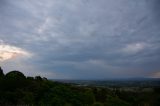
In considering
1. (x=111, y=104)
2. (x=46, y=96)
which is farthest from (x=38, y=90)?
(x=111, y=104)

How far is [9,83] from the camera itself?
128 feet

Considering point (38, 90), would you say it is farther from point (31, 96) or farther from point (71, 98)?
point (71, 98)

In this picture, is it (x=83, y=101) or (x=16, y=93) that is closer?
(x=83, y=101)

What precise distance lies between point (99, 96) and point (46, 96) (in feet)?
50.3

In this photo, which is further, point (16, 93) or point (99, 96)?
point (99, 96)

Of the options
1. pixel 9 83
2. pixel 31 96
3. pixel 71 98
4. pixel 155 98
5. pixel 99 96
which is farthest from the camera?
pixel 99 96

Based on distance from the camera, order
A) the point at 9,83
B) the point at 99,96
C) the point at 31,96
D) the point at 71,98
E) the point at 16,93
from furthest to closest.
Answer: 1. the point at 99,96
2. the point at 9,83
3. the point at 16,93
4. the point at 31,96
5. the point at 71,98

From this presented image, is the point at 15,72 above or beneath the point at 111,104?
above

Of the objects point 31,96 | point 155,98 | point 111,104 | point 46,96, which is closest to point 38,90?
point 31,96

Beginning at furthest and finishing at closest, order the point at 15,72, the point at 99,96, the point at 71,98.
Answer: the point at 15,72 → the point at 99,96 → the point at 71,98

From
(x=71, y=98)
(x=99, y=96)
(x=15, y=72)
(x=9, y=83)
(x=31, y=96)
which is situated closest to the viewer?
(x=71, y=98)

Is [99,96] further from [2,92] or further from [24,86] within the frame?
[2,92]

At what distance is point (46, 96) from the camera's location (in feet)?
95.9

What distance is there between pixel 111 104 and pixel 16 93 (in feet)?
44.2
